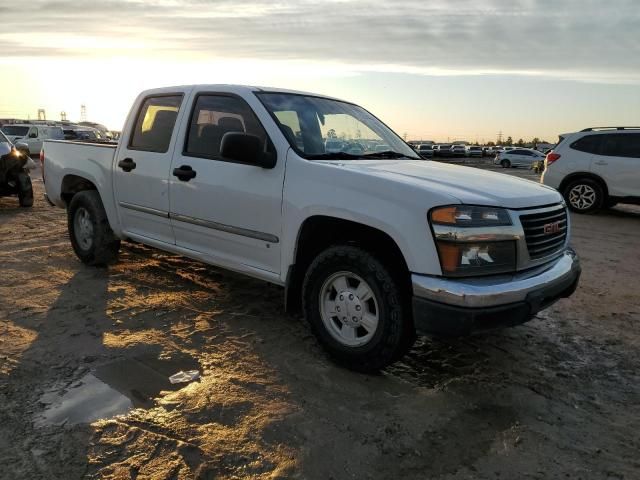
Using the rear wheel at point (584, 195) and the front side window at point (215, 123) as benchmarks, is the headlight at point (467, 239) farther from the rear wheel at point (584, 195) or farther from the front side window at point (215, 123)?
the rear wheel at point (584, 195)

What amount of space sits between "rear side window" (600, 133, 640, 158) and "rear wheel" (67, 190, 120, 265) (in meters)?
9.78

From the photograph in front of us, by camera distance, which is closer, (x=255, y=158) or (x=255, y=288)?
(x=255, y=158)

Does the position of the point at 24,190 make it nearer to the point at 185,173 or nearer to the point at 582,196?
the point at 185,173

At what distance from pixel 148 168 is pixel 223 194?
3.60 feet

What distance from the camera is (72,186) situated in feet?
19.7

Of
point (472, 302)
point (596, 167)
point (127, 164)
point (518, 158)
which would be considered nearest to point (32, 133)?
point (127, 164)

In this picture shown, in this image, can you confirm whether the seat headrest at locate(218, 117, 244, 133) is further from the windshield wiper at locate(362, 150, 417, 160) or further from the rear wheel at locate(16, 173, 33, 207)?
the rear wheel at locate(16, 173, 33, 207)

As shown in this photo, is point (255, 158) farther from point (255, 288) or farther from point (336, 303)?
point (255, 288)

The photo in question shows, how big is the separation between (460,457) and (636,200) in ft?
32.3

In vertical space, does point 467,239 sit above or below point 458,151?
above

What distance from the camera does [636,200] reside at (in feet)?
34.4

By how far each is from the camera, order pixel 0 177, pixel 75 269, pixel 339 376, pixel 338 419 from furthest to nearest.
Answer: pixel 0 177 → pixel 75 269 → pixel 339 376 → pixel 338 419

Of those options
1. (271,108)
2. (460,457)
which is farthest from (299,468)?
(271,108)

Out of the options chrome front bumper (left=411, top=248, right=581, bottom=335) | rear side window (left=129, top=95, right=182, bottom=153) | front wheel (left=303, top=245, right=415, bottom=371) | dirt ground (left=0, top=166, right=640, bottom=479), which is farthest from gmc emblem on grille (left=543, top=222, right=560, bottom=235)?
rear side window (left=129, top=95, right=182, bottom=153)
